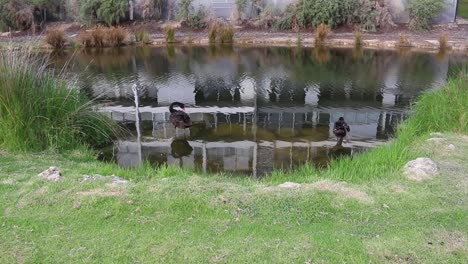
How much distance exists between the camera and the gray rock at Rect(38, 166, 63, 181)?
3.54m

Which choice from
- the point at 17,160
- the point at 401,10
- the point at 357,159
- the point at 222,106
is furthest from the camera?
the point at 401,10

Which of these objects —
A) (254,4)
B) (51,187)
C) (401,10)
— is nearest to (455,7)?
(401,10)

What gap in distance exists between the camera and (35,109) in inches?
189

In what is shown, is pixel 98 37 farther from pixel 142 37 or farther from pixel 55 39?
pixel 142 37

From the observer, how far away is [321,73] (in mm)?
9961

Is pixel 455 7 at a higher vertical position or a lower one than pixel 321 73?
higher

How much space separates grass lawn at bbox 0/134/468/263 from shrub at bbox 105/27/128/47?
10.2 meters

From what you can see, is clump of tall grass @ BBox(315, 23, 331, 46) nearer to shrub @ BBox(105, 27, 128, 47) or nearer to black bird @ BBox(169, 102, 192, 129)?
shrub @ BBox(105, 27, 128, 47)

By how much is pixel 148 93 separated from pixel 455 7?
12083 mm

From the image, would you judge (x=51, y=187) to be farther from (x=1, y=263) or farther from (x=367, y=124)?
(x=367, y=124)

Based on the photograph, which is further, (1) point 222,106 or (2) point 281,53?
(2) point 281,53

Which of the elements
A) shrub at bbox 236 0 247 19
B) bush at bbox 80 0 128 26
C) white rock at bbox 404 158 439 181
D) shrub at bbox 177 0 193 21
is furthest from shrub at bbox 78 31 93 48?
white rock at bbox 404 158 439 181

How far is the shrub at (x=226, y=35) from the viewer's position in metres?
13.9

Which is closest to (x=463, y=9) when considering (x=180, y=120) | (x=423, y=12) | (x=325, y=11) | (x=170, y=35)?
(x=423, y=12)
